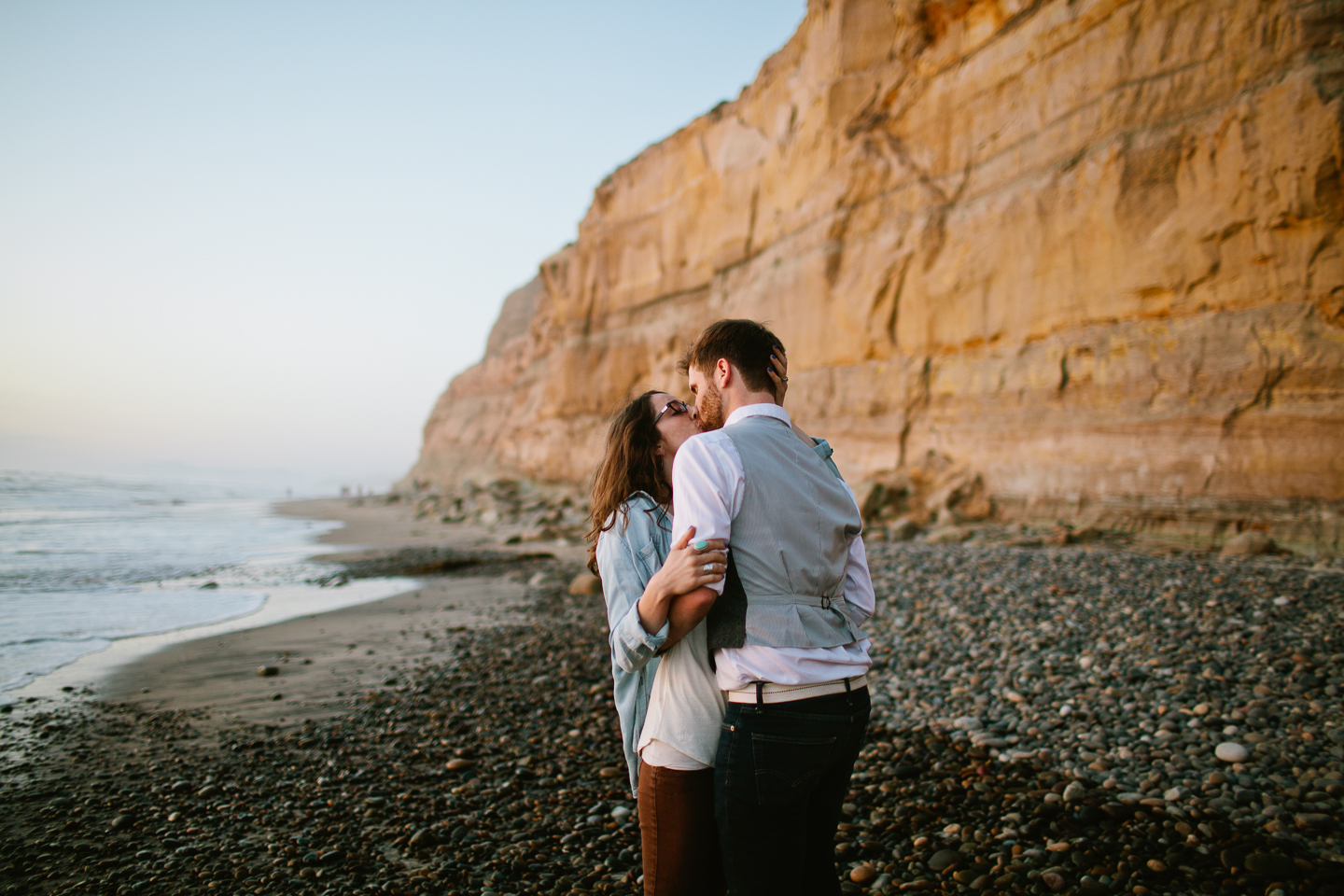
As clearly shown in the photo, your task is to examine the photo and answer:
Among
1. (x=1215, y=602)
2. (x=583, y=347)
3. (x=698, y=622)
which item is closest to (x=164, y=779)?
(x=698, y=622)

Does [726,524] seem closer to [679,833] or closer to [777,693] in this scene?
[777,693]

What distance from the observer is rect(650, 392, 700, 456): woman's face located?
2137 millimetres

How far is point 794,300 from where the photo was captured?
18.9 metres

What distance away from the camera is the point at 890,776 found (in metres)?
4.11

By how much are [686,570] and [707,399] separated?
1.95 ft

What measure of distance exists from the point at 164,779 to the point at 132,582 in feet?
34.4

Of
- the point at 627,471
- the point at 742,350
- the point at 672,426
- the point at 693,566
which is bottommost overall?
the point at 693,566

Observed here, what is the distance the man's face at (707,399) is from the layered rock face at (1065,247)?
6.02 m

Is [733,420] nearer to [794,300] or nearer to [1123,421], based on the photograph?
[1123,421]

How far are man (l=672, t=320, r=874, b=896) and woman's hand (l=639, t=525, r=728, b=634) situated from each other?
3cm

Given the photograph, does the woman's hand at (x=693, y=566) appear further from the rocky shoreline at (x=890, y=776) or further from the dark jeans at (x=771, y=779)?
the rocky shoreline at (x=890, y=776)

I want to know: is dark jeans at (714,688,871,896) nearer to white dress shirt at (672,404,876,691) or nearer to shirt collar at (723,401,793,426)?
white dress shirt at (672,404,876,691)

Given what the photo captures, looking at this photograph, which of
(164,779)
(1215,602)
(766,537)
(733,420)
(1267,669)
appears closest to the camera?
(766,537)

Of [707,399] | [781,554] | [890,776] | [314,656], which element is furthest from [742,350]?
[314,656]
